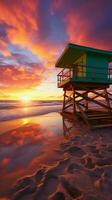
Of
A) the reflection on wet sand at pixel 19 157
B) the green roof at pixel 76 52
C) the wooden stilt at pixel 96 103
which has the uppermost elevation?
the green roof at pixel 76 52

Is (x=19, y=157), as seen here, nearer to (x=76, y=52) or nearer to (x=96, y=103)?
(x=96, y=103)

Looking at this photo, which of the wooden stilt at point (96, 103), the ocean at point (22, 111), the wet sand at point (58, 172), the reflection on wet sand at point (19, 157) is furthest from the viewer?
the ocean at point (22, 111)

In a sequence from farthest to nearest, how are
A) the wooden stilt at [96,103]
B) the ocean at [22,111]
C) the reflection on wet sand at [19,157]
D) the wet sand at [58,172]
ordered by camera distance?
the ocean at [22,111]
the wooden stilt at [96,103]
the reflection on wet sand at [19,157]
the wet sand at [58,172]

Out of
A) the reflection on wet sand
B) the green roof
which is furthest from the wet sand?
the green roof

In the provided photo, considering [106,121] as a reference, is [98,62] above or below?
above

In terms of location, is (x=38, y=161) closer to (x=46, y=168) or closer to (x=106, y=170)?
(x=46, y=168)

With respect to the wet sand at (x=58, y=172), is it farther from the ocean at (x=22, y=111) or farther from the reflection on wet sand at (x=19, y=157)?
the ocean at (x=22, y=111)

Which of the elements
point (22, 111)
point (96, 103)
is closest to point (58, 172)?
point (96, 103)

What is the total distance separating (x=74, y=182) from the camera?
311 centimetres

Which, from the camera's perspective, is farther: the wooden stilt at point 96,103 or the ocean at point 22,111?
the ocean at point 22,111

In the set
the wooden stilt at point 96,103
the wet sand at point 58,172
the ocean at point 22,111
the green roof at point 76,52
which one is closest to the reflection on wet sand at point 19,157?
the wet sand at point 58,172

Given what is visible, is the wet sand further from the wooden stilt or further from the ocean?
the ocean

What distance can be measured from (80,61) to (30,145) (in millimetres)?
8294

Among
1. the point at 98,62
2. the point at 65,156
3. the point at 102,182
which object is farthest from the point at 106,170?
the point at 98,62
